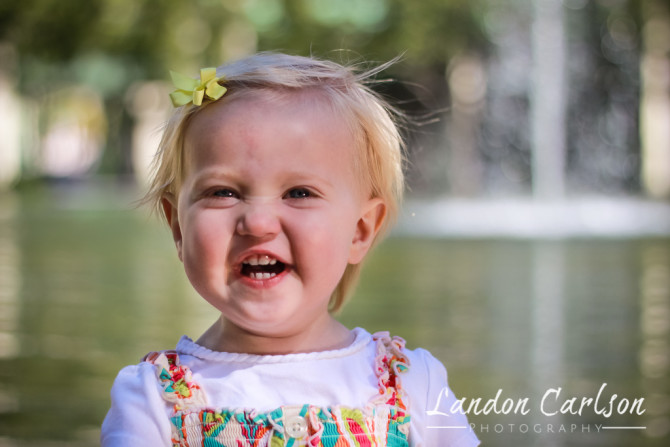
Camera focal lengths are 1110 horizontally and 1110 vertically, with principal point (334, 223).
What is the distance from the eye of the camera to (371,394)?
80.7 inches

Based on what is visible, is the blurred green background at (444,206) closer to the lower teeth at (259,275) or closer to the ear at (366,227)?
the ear at (366,227)

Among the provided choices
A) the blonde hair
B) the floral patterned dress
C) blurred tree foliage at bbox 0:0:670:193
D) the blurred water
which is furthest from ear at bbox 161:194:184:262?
blurred tree foliage at bbox 0:0:670:193

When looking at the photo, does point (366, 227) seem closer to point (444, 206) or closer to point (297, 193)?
point (297, 193)

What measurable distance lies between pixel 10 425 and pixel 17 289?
4.33m

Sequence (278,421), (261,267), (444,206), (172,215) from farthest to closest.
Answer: (444,206) < (172,215) < (261,267) < (278,421)

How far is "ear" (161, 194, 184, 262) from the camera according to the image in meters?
2.21

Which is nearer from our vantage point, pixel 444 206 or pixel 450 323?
pixel 450 323

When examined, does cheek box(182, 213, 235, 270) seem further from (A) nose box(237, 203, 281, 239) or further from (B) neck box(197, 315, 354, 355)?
(B) neck box(197, 315, 354, 355)

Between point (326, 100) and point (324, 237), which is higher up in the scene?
point (326, 100)

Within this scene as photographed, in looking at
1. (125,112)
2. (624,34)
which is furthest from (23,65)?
(624,34)

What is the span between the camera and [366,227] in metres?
2.28

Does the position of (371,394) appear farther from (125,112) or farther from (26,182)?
(125,112)

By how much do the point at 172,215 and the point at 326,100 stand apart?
0.41 m

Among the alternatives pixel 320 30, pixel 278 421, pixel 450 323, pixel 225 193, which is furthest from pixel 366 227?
pixel 320 30
